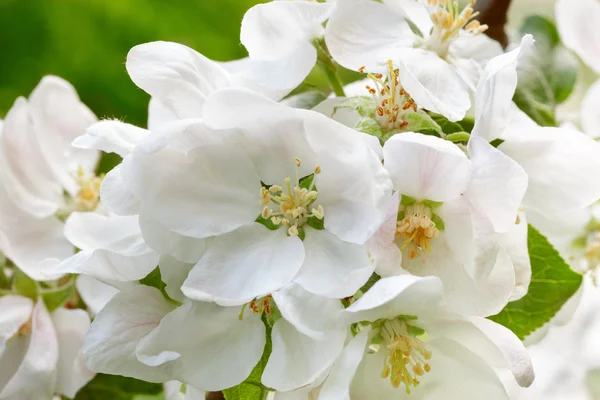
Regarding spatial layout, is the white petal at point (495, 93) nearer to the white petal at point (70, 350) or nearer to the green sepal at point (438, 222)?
the green sepal at point (438, 222)

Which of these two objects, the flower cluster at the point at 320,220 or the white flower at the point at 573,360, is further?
the white flower at the point at 573,360

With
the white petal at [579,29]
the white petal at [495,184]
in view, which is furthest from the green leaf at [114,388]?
the white petal at [579,29]

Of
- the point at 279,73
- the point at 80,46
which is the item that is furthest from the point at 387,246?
the point at 80,46

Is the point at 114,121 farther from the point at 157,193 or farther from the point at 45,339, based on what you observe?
the point at 45,339

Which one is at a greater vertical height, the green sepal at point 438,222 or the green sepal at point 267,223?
the green sepal at point 267,223

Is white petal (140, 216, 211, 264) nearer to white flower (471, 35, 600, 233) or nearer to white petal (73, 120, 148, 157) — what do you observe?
white petal (73, 120, 148, 157)

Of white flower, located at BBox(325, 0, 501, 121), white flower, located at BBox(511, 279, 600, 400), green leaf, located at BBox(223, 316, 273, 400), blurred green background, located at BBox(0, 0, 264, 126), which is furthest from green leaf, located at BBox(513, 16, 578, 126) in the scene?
blurred green background, located at BBox(0, 0, 264, 126)

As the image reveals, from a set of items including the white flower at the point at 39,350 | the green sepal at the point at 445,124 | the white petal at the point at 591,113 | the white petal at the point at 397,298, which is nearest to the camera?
the white petal at the point at 397,298
